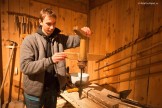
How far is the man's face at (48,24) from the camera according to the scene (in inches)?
45.8

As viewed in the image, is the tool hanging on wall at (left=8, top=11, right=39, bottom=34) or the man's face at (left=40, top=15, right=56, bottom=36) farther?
the tool hanging on wall at (left=8, top=11, right=39, bottom=34)

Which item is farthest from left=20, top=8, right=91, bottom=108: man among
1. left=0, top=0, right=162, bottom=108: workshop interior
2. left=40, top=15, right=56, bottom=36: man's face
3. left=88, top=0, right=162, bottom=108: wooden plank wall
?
left=88, top=0, right=162, bottom=108: wooden plank wall

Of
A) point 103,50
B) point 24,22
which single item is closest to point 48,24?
point 24,22

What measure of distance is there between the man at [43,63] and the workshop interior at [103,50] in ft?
0.60

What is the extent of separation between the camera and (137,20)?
1928mm

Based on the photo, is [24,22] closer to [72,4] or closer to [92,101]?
[72,4]

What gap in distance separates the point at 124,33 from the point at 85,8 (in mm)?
1144

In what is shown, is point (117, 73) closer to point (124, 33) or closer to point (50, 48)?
point (124, 33)

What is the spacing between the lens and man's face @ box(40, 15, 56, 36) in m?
1.16

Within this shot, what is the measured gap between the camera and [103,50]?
256 centimetres

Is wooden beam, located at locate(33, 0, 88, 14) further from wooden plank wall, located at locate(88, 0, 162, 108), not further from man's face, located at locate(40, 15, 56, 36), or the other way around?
man's face, located at locate(40, 15, 56, 36)

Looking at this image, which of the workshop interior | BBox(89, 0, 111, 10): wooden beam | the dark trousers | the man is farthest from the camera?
BBox(89, 0, 111, 10): wooden beam

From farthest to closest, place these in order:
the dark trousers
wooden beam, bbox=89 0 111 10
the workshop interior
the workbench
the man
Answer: wooden beam, bbox=89 0 111 10 < the workshop interior < the workbench < the dark trousers < the man

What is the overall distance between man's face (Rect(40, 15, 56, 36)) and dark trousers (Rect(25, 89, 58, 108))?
0.50 m
